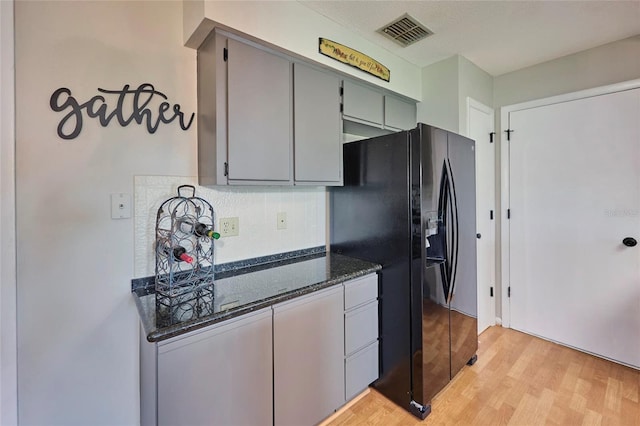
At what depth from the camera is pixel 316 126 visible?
1925mm

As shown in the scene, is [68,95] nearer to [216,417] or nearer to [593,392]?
[216,417]

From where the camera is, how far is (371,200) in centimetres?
198

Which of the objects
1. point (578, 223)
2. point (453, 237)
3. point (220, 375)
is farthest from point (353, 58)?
point (578, 223)

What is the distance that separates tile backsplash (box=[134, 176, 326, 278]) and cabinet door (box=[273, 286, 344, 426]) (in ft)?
1.96

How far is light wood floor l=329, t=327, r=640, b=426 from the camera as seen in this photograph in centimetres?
175

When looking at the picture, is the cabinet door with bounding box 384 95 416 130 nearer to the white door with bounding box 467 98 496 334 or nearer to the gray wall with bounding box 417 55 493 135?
the gray wall with bounding box 417 55 493 135

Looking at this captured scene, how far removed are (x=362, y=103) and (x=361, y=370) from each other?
1888 millimetres

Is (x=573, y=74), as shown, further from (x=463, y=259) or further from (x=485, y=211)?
(x=463, y=259)

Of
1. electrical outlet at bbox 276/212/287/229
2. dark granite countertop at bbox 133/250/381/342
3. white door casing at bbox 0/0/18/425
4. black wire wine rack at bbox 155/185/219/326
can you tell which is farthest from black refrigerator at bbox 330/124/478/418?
white door casing at bbox 0/0/18/425

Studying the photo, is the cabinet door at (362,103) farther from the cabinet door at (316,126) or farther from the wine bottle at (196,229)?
the wine bottle at (196,229)

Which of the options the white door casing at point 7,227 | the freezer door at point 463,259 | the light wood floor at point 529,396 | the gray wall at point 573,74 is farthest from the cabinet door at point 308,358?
the gray wall at point 573,74

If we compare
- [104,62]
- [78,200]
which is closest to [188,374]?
[78,200]

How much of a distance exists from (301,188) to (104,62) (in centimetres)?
132

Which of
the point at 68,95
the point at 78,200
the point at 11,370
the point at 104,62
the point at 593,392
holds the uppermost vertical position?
the point at 104,62
